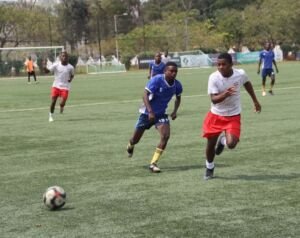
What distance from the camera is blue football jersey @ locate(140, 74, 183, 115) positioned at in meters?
10.1

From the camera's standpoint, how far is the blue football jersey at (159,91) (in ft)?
33.1

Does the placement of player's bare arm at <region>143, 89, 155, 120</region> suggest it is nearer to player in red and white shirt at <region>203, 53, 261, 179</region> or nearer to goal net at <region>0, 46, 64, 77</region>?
player in red and white shirt at <region>203, 53, 261, 179</region>

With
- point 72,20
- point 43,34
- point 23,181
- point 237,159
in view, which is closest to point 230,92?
point 237,159

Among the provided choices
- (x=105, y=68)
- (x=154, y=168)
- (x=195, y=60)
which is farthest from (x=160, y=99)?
(x=195, y=60)

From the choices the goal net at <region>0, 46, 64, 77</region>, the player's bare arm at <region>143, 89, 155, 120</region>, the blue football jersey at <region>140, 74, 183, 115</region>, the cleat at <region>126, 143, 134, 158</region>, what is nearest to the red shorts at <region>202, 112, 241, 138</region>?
the player's bare arm at <region>143, 89, 155, 120</region>

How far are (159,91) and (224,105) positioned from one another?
1411mm

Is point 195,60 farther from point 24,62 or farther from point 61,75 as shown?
point 61,75

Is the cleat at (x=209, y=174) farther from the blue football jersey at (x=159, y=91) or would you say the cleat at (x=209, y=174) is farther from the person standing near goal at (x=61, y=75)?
the person standing near goal at (x=61, y=75)

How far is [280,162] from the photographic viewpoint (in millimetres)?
10188

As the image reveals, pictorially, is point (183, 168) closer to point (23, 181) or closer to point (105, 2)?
point (23, 181)

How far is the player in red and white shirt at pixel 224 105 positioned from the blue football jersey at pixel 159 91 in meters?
1.25

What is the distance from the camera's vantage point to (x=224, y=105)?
9.00 m

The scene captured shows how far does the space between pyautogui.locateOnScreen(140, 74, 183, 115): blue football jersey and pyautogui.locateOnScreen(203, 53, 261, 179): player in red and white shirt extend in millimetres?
1254

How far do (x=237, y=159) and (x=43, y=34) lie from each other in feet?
258
